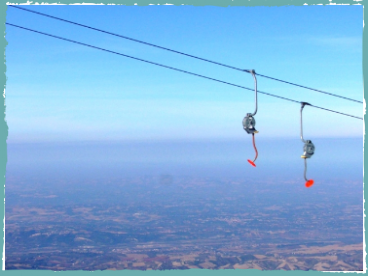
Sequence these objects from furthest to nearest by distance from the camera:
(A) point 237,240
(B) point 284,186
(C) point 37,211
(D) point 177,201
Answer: (B) point 284,186 < (D) point 177,201 < (C) point 37,211 < (A) point 237,240

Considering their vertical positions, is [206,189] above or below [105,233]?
above

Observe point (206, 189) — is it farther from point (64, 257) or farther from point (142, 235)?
point (64, 257)

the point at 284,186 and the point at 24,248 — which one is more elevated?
the point at 284,186

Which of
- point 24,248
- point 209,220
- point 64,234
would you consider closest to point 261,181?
point 209,220

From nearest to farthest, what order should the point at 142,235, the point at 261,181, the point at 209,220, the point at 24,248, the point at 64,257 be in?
the point at 64,257
the point at 24,248
the point at 142,235
the point at 209,220
the point at 261,181

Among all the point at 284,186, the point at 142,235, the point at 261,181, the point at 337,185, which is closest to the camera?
the point at 142,235

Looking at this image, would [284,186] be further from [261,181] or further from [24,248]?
[24,248]

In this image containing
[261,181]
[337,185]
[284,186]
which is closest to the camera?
[337,185]

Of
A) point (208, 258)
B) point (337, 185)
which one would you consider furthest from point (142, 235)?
point (337, 185)

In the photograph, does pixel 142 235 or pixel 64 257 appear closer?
pixel 64 257
